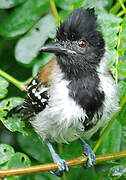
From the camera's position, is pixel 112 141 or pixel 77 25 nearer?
pixel 77 25

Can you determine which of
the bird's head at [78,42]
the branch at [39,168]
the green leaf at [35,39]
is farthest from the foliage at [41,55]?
the branch at [39,168]

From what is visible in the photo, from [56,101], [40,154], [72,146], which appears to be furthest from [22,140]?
[56,101]

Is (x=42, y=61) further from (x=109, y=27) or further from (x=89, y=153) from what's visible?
(x=89, y=153)

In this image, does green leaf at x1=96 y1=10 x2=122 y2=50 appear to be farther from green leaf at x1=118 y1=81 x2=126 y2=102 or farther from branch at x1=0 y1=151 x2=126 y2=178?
branch at x1=0 y1=151 x2=126 y2=178

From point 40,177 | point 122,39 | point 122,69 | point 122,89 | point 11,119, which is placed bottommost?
point 40,177

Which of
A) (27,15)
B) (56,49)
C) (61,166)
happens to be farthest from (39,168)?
(27,15)

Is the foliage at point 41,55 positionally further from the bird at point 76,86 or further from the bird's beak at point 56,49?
the bird's beak at point 56,49

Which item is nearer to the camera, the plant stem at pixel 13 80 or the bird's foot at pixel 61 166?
the bird's foot at pixel 61 166

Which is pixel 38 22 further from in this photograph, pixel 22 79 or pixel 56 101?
pixel 56 101
